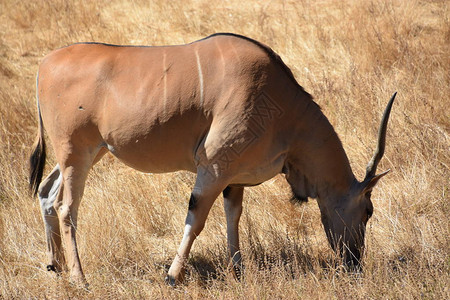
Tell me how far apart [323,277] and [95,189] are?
2915 mm

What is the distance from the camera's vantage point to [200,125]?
4484 millimetres

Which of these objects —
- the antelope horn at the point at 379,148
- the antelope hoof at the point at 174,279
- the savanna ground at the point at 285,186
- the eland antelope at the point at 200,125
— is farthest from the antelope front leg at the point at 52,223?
the antelope horn at the point at 379,148

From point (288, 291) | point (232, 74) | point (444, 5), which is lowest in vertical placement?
point (288, 291)

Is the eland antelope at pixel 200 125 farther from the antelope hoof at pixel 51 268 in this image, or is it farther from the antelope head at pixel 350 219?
the antelope hoof at pixel 51 268

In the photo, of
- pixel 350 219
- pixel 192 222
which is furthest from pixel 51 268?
pixel 350 219

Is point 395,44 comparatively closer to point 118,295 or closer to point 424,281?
point 424,281

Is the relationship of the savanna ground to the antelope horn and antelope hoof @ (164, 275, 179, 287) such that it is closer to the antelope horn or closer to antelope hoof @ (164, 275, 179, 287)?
antelope hoof @ (164, 275, 179, 287)

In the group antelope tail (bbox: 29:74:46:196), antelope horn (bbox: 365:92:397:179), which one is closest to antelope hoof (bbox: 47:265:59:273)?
antelope tail (bbox: 29:74:46:196)

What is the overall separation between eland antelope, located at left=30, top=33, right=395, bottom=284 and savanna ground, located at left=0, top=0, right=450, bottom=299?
0.38 metres

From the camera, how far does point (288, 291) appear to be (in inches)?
169

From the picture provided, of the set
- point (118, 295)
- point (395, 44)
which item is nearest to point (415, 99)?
point (395, 44)

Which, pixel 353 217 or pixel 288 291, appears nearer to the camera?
pixel 288 291

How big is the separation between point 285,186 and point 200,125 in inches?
91.6

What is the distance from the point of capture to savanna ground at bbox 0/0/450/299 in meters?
4.57
